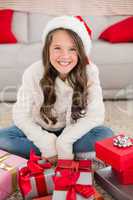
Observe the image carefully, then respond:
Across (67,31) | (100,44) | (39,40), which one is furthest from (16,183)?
(39,40)

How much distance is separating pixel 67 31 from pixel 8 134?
56 cm

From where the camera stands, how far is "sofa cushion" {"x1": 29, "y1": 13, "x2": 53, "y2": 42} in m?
2.79

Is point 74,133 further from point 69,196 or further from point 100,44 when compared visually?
point 100,44

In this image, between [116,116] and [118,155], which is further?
[116,116]

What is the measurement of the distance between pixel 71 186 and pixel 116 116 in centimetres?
Answer: 107

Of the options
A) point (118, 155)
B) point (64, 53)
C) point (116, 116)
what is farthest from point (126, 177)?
point (116, 116)

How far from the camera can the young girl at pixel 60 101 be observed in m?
1.50

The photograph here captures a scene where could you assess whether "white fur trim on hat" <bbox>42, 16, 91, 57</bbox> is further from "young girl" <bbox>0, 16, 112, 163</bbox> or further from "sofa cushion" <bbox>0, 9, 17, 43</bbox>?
"sofa cushion" <bbox>0, 9, 17, 43</bbox>

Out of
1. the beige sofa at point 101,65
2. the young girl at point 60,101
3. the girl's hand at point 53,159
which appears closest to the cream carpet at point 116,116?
the beige sofa at point 101,65

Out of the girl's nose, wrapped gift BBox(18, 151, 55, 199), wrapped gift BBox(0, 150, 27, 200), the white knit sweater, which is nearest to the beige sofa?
the white knit sweater

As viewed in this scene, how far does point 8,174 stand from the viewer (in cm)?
134

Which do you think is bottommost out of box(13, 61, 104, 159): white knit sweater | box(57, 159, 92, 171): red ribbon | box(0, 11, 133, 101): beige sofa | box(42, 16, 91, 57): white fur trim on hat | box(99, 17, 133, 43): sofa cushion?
box(57, 159, 92, 171): red ribbon

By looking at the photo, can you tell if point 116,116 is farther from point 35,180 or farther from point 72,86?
point 35,180

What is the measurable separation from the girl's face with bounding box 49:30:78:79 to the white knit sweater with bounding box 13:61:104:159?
0.30 feet
